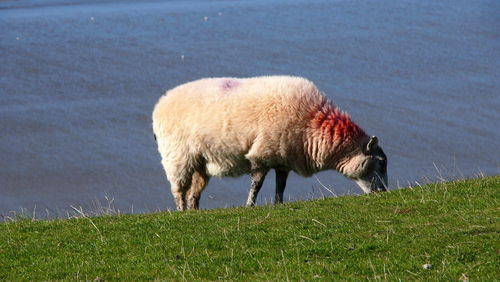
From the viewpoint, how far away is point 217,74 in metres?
22.7

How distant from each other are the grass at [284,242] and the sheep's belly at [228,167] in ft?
5.18

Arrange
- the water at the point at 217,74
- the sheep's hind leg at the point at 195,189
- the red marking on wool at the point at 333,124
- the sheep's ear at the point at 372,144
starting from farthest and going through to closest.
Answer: the water at the point at 217,74 → the sheep's hind leg at the point at 195,189 → the sheep's ear at the point at 372,144 → the red marking on wool at the point at 333,124

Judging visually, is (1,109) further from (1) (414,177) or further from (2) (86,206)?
(1) (414,177)

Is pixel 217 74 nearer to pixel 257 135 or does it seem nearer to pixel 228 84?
pixel 228 84

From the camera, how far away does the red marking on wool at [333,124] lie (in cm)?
1195

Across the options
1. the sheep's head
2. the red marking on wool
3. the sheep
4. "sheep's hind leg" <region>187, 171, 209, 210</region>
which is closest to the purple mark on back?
the sheep

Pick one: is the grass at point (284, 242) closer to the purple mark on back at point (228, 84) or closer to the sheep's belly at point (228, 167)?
the sheep's belly at point (228, 167)

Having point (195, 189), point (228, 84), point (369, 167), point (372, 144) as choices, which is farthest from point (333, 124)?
point (195, 189)

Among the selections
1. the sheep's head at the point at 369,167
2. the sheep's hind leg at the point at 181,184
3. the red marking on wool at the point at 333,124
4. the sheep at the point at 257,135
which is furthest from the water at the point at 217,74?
the sheep's hind leg at the point at 181,184

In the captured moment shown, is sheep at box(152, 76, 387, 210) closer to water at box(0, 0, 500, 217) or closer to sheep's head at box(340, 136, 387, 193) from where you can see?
sheep's head at box(340, 136, 387, 193)

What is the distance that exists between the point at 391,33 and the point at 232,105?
16.7 metres

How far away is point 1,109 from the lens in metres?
20.8

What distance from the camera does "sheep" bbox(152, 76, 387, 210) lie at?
38.5ft

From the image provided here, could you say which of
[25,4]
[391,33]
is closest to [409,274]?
[391,33]
